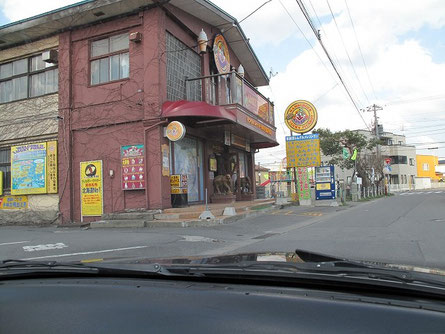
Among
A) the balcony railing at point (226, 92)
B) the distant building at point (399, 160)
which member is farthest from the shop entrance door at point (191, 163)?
the distant building at point (399, 160)

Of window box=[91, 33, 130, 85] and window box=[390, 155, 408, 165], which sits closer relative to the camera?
window box=[91, 33, 130, 85]

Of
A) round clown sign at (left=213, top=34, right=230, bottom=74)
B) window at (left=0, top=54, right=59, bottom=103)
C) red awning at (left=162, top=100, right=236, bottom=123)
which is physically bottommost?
red awning at (left=162, top=100, right=236, bottom=123)

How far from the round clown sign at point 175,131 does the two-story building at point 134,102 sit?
0.03 metres

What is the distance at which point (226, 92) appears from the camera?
17016 millimetres

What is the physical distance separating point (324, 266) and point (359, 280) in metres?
0.29

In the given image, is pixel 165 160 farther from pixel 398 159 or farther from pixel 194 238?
pixel 398 159

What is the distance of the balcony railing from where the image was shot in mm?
14867

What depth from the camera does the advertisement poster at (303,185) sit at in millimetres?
20422

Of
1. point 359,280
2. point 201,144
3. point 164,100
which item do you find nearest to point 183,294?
point 359,280

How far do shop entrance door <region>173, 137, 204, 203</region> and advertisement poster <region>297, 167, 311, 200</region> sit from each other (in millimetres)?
6806

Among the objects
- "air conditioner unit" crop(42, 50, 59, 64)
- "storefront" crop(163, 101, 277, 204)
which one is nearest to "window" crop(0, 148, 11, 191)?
"air conditioner unit" crop(42, 50, 59, 64)

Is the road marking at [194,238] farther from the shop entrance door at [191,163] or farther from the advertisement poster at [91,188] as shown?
the advertisement poster at [91,188]

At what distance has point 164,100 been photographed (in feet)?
43.0

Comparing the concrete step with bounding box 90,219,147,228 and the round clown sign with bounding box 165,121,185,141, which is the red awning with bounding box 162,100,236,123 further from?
the concrete step with bounding box 90,219,147,228
